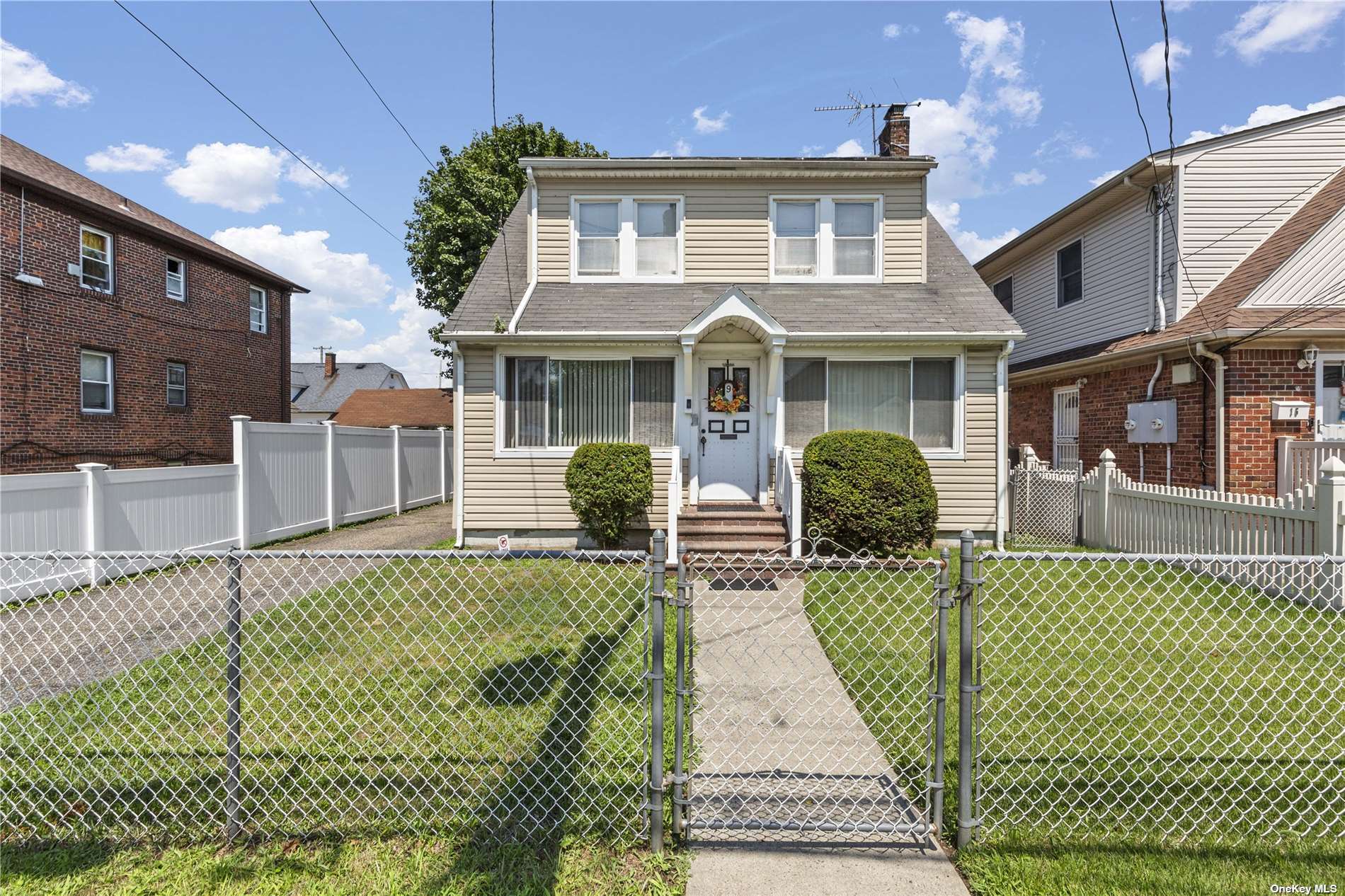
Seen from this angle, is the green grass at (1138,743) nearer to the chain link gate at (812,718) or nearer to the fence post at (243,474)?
the chain link gate at (812,718)

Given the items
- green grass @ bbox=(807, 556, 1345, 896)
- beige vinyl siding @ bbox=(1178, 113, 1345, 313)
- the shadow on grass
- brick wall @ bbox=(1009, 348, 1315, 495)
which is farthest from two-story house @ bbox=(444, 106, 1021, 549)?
the shadow on grass

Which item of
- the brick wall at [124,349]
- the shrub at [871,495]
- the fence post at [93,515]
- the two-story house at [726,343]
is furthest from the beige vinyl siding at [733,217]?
the brick wall at [124,349]

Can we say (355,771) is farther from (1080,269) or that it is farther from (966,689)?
(1080,269)

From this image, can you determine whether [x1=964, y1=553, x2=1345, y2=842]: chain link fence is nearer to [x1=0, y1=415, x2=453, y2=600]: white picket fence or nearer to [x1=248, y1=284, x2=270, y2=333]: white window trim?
[x1=0, y1=415, x2=453, y2=600]: white picket fence

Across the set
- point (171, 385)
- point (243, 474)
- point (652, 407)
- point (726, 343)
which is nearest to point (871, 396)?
point (726, 343)

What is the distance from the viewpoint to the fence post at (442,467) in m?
17.9

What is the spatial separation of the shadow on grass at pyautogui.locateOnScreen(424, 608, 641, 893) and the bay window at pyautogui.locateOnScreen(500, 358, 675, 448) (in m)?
6.07

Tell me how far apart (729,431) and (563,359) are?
2.75 m

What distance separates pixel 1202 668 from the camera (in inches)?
187

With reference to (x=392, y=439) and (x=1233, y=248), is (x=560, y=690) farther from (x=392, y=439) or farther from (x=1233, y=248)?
(x=1233, y=248)

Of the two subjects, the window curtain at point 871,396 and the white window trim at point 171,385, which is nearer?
the window curtain at point 871,396

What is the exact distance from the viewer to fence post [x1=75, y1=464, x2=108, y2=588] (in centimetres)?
725

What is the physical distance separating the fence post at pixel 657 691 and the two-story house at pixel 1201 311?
1029cm

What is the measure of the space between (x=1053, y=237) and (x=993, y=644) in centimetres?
1233
